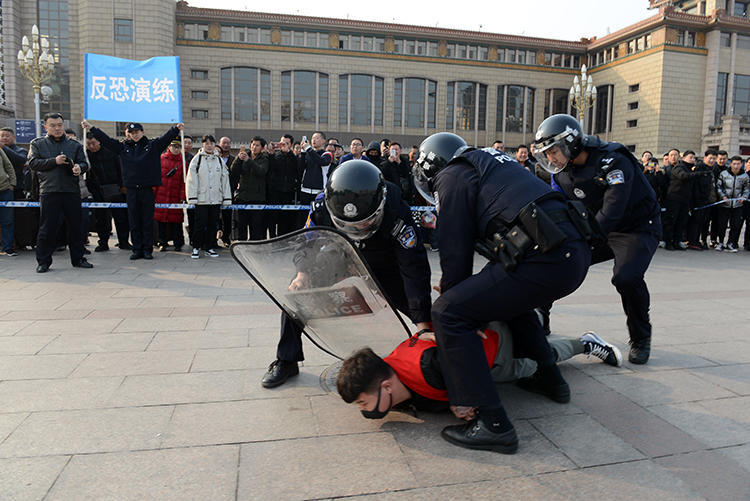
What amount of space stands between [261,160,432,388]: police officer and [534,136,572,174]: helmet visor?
1.51m

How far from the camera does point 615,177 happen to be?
3.93 metres

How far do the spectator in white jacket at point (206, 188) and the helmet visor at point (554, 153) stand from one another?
635 cm

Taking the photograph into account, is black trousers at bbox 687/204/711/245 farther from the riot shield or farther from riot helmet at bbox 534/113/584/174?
the riot shield

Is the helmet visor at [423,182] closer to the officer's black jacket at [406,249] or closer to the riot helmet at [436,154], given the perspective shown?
the riot helmet at [436,154]

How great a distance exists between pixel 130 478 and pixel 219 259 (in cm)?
695

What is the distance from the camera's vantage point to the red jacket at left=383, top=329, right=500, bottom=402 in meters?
2.79

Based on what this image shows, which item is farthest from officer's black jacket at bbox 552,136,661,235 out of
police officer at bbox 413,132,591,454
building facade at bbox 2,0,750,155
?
building facade at bbox 2,0,750,155

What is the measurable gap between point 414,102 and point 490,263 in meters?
48.3

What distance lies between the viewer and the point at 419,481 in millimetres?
2283

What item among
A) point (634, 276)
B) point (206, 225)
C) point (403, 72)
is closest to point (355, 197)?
point (634, 276)

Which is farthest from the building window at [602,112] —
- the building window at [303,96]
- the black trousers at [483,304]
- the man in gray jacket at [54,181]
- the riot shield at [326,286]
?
the riot shield at [326,286]

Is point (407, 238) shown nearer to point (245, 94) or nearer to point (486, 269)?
point (486, 269)

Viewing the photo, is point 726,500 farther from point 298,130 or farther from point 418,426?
point 298,130

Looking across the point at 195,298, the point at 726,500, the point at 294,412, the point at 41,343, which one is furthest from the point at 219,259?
the point at 726,500
